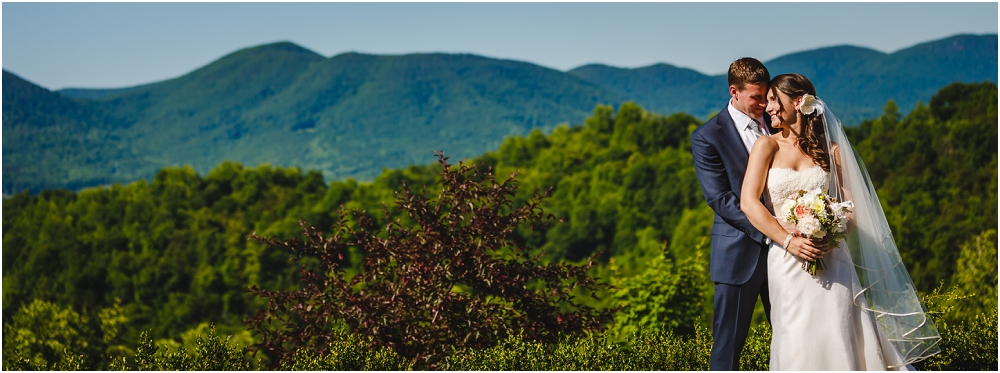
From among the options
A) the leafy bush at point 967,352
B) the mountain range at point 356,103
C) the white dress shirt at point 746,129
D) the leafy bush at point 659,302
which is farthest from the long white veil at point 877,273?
the mountain range at point 356,103

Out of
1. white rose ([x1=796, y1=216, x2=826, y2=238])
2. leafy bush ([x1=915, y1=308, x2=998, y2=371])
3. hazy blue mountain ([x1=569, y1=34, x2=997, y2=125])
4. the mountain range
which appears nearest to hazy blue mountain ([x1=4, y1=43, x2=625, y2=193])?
the mountain range

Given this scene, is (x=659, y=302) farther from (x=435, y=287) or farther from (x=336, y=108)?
(x=336, y=108)

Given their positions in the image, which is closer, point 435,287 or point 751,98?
point 751,98

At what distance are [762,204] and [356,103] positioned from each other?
489ft

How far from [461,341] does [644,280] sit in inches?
58.4

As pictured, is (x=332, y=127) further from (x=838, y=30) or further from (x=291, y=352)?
(x=291, y=352)

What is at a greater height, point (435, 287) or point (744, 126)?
point (744, 126)

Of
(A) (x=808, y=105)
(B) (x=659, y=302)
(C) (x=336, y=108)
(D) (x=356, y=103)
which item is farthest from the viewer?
(C) (x=336, y=108)

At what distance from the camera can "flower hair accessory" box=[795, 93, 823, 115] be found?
3.52 m

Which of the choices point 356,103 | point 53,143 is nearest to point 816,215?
point 53,143

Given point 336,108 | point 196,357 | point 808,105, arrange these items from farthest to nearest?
point 336,108 → point 196,357 → point 808,105

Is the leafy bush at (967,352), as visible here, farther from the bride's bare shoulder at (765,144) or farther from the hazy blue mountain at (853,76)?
the hazy blue mountain at (853,76)

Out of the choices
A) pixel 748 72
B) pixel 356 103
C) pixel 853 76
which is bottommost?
pixel 356 103

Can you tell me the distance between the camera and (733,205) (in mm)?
3582
